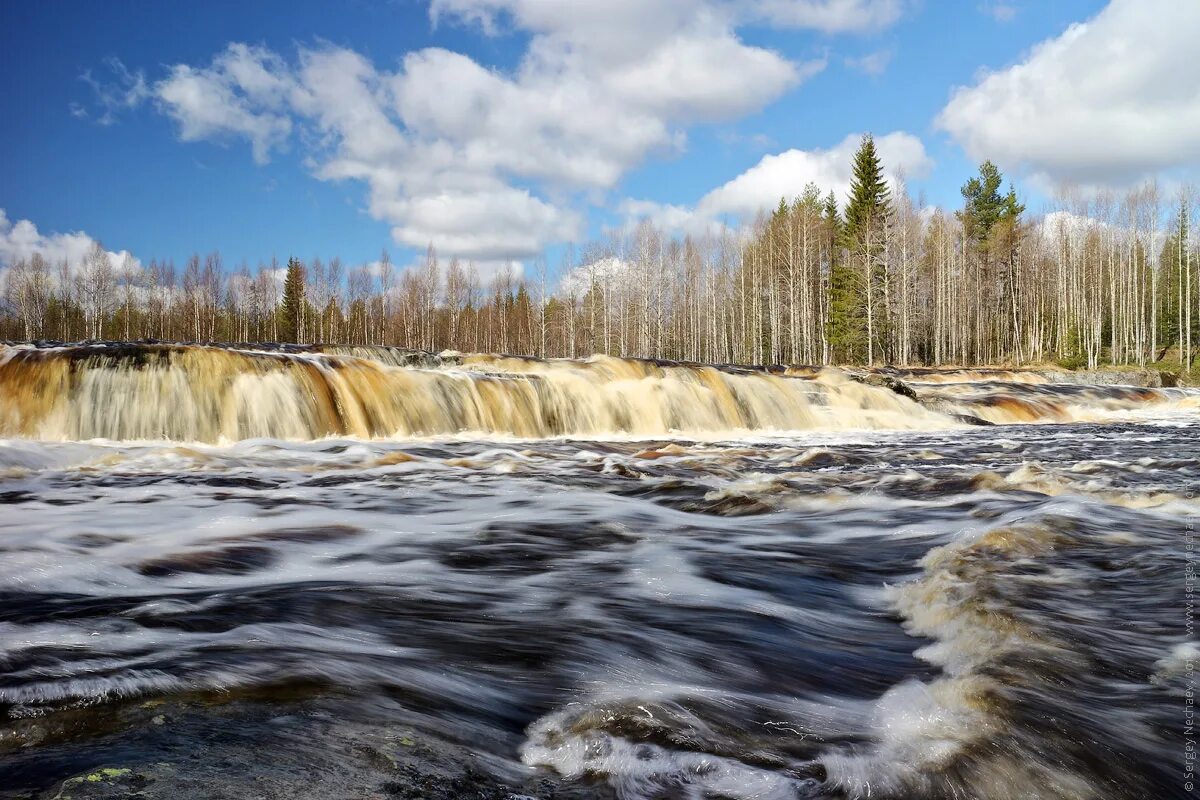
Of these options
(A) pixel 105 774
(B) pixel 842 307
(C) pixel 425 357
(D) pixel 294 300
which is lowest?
(A) pixel 105 774

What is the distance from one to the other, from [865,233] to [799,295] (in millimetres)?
6085

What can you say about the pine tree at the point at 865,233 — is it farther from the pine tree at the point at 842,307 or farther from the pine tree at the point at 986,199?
the pine tree at the point at 986,199

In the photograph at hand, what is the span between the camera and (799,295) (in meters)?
43.5

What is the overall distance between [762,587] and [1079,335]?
4740 cm

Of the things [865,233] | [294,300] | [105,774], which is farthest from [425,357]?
[294,300]

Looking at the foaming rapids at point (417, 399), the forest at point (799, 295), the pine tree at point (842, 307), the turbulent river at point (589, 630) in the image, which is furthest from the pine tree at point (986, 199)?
the turbulent river at point (589, 630)

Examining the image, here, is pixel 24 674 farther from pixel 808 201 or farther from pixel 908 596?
pixel 808 201

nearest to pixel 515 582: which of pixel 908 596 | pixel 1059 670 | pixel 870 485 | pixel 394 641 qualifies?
pixel 394 641

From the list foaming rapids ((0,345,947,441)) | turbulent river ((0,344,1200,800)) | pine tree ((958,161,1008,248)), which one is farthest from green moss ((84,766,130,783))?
pine tree ((958,161,1008,248))

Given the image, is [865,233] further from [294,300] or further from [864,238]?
[294,300]

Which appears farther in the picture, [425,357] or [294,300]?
[294,300]

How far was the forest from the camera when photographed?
1623 inches

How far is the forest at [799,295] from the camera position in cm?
4122

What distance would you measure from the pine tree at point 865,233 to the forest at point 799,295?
4.4 inches
